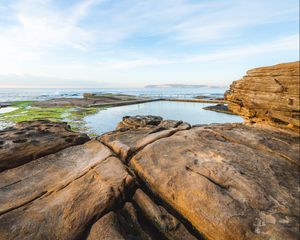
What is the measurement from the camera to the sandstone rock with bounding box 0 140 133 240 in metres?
4.43

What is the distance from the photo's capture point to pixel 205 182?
17.3 ft

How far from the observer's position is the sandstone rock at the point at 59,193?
14.5 ft

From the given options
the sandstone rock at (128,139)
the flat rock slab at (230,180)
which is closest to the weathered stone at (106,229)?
the flat rock slab at (230,180)

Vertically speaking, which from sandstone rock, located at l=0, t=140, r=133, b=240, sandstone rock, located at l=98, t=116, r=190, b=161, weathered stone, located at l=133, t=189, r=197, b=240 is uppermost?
sandstone rock, located at l=98, t=116, r=190, b=161

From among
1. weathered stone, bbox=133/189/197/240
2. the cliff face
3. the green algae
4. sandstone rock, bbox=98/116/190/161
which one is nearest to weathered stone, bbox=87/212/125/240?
weathered stone, bbox=133/189/197/240

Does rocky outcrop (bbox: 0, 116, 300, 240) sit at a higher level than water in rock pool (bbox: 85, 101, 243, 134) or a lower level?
higher

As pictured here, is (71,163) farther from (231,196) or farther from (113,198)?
(231,196)

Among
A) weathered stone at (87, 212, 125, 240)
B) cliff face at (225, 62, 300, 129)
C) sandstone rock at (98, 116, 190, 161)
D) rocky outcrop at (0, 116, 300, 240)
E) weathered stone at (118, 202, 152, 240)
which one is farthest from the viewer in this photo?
sandstone rock at (98, 116, 190, 161)

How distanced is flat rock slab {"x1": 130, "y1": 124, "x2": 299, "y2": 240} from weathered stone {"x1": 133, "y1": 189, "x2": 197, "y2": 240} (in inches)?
11.5

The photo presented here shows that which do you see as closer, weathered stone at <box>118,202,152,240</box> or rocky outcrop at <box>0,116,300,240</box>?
rocky outcrop at <box>0,116,300,240</box>

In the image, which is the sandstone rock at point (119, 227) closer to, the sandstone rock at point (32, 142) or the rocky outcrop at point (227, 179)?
the rocky outcrop at point (227, 179)

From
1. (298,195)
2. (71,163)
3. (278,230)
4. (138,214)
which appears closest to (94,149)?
(71,163)

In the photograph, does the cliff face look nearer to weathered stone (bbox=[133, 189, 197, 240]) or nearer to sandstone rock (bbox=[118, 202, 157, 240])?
weathered stone (bbox=[133, 189, 197, 240])

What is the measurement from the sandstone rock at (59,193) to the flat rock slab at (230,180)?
1.21m
